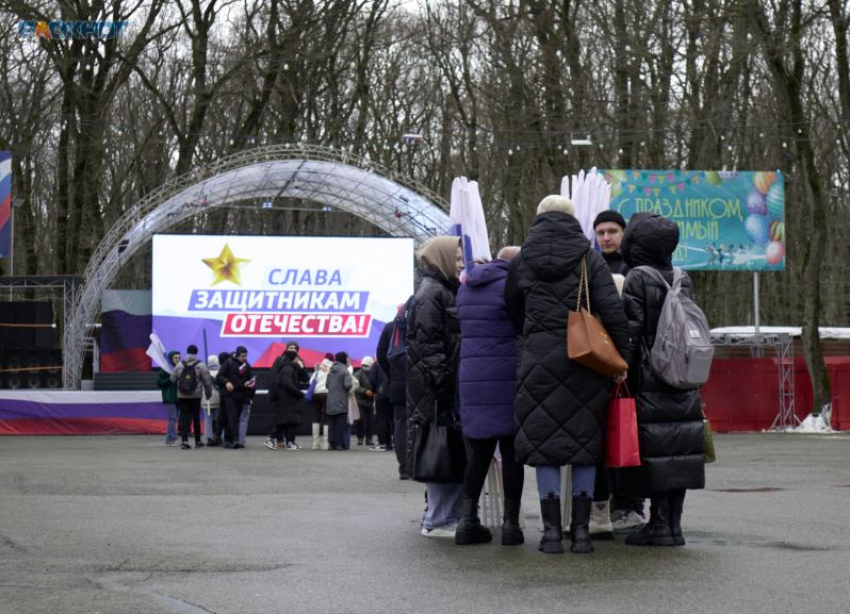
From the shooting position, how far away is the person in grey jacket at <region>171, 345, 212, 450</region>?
25.1 meters

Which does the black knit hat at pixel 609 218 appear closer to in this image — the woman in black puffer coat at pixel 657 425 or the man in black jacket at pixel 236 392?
the woman in black puffer coat at pixel 657 425

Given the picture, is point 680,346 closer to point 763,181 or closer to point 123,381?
point 763,181

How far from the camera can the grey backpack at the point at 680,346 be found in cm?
848

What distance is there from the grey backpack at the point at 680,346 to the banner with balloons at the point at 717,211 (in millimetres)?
22571

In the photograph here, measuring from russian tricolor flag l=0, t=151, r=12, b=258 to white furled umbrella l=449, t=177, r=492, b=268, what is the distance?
24206 millimetres

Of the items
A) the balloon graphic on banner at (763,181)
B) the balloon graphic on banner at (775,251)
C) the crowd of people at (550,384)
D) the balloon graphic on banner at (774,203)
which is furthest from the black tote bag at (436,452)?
the balloon graphic on banner at (763,181)

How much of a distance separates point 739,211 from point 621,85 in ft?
23.3

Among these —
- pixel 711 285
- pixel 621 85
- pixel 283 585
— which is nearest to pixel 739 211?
pixel 621 85

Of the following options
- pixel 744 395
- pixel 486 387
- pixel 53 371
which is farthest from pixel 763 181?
pixel 486 387

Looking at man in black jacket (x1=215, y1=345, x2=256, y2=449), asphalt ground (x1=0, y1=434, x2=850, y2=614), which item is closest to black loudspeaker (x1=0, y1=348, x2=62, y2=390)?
man in black jacket (x1=215, y1=345, x2=256, y2=449)

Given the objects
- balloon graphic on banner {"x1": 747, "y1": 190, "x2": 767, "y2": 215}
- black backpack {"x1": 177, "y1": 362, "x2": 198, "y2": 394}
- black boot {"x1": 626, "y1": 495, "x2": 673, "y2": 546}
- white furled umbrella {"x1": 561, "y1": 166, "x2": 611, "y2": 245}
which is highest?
balloon graphic on banner {"x1": 747, "y1": 190, "x2": 767, "y2": 215}

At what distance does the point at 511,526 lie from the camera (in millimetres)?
8883

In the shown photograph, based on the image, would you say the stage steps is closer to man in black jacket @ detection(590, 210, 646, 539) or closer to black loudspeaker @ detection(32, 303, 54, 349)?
black loudspeaker @ detection(32, 303, 54, 349)

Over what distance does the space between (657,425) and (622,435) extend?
1.13 feet
